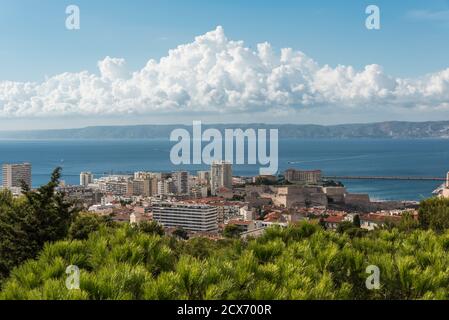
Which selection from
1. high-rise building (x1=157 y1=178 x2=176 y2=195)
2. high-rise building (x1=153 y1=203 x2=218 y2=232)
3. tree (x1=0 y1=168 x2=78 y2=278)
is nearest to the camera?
tree (x1=0 y1=168 x2=78 y2=278)

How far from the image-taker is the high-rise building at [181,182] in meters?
50.5

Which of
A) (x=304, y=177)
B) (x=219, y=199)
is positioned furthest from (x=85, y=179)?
(x=304, y=177)

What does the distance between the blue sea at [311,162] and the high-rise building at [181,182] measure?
12299 mm

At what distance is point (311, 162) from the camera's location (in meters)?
71.7

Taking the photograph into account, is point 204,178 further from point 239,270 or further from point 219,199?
Answer: point 239,270

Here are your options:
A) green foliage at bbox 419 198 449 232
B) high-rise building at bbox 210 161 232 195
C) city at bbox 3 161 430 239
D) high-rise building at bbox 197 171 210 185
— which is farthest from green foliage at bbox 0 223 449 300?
high-rise building at bbox 197 171 210 185

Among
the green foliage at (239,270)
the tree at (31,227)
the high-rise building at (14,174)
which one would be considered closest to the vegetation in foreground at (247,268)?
the green foliage at (239,270)

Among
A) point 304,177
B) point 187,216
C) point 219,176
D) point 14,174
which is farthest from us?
point 304,177

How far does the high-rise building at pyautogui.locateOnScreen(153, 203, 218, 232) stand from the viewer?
33.7m

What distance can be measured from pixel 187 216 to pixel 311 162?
39478 mm

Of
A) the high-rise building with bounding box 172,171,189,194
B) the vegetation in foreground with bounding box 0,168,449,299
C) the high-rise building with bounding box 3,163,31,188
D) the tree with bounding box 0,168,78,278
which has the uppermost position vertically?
the vegetation in foreground with bounding box 0,168,449,299

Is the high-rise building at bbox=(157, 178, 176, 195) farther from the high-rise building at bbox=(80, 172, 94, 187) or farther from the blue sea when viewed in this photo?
the blue sea

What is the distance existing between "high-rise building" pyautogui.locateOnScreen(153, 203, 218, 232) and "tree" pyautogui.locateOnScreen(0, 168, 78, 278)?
25.6 m

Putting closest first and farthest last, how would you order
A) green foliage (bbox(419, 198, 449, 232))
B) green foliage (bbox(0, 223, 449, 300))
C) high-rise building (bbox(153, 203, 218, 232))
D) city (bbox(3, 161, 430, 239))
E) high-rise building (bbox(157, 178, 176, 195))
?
green foliage (bbox(0, 223, 449, 300)) < green foliage (bbox(419, 198, 449, 232)) < city (bbox(3, 161, 430, 239)) < high-rise building (bbox(153, 203, 218, 232)) < high-rise building (bbox(157, 178, 176, 195))
